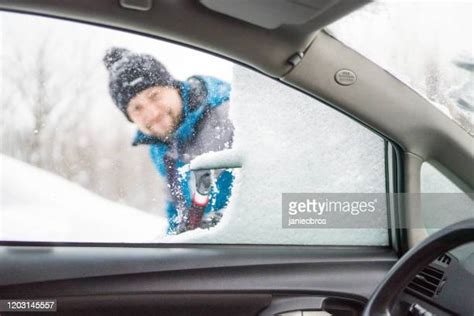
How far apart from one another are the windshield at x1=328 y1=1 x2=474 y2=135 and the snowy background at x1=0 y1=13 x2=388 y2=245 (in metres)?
0.27

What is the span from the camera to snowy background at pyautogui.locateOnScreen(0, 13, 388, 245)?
266cm

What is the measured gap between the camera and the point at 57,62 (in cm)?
267

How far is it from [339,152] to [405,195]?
0.92 feet

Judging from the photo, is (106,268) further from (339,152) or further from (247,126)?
(339,152)

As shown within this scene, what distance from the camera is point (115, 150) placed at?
2736mm

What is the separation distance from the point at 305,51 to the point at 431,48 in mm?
541

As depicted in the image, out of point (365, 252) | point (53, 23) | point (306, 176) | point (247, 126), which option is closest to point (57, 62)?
point (53, 23)

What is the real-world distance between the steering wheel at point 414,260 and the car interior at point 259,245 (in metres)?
0.78

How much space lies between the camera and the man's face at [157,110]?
2.73m

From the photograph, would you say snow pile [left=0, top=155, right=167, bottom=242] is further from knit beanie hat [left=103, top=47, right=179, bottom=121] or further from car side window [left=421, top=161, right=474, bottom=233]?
car side window [left=421, top=161, right=474, bottom=233]

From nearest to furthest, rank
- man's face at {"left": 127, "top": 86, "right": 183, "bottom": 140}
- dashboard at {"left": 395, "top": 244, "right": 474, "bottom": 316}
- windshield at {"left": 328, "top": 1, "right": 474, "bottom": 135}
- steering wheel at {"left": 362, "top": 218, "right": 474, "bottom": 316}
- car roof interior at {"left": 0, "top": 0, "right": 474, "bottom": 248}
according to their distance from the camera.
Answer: steering wheel at {"left": 362, "top": 218, "right": 474, "bottom": 316}
dashboard at {"left": 395, "top": 244, "right": 474, "bottom": 316}
car roof interior at {"left": 0, "top": 0, "right": 474, "bottom": 248}
windshield at {"left": 328, "top": 1, "right": 474, "bottom": 135}
man's face at {"left": 127, "top": 86, "right": 183, "bottom": 140}

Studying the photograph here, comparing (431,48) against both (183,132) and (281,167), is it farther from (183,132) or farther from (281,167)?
(183,132)

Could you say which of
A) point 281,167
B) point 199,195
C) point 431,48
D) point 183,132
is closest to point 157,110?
point 183,132
